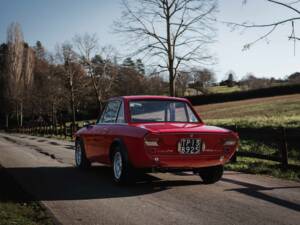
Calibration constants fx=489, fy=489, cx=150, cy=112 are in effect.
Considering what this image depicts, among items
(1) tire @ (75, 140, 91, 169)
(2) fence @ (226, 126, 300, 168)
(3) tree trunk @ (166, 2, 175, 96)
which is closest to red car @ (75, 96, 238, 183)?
(1) tire @ (75, 140, 91, 169)

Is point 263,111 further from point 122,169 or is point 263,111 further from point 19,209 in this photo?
point 19,209

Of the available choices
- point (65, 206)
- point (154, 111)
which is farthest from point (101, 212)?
point (154, 111)

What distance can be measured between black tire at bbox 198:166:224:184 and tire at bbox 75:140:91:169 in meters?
3.22

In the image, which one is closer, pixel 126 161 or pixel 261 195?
pixel 261 195

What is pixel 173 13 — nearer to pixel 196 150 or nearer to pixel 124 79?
pixel 196 150

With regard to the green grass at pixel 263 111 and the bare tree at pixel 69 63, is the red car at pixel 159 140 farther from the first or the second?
the bare tree at pixel 69 63

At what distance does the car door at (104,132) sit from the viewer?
9422 mm

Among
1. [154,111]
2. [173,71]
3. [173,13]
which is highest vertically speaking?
[173,13]

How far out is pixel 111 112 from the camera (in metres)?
9.84

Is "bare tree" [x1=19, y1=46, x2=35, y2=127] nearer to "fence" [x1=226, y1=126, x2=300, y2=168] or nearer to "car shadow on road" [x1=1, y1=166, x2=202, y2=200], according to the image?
"fence" [x1=226, y1=126, x2=300, y2=168]

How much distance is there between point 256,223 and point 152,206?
5.26ft

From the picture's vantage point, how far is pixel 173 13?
2462cm

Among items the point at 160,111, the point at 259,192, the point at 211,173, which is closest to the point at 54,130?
the point at 160,111

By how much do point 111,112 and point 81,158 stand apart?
2019 millimetres
